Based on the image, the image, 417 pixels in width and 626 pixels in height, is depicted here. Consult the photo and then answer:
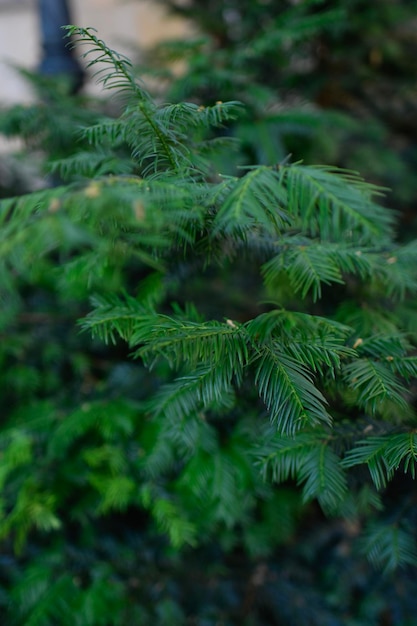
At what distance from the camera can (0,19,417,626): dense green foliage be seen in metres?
0.61

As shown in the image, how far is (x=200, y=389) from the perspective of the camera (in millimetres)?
679

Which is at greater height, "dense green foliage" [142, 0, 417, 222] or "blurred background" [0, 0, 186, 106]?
"blurred background" [0, 0, 186, 106]

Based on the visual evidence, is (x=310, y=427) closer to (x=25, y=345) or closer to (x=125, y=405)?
(x=125, y=405)

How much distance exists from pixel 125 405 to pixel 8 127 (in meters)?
0.65

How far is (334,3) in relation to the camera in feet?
5.08

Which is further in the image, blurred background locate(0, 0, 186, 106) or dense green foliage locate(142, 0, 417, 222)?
blurred background locate(0, 0, 186, 106)

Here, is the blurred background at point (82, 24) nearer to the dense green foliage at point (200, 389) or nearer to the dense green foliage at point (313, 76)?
the dense green foliage at point (313, 76)

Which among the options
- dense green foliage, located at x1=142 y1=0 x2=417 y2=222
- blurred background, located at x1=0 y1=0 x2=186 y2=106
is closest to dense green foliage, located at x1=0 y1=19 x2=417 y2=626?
dense green foliage, located at x1=142 y1=0 x2=417 y2=222

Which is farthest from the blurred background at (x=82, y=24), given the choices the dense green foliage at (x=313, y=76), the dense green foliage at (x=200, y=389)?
the dense green foliage at (x=200, y=389)

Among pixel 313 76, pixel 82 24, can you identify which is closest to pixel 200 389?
pixel 313 76

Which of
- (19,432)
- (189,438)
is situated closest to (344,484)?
(189,438)

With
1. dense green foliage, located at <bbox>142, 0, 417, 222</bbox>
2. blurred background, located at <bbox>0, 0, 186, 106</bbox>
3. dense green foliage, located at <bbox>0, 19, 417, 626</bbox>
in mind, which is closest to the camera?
dense green foliage, located at <bbox>0, 19, 417, 626</bbox>

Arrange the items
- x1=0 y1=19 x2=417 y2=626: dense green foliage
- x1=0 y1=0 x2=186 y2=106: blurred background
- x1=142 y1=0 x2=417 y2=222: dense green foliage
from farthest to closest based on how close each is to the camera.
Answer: x1=0 y1=0 x2=186 y2=106: blurred background < x1=142 y1=0 x2=417 y2=222: dense green foliage < x1=0 y1=19 x2=417 y2=626: dense green foliage

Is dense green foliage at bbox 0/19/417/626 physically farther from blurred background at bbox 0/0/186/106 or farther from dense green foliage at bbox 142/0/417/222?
blurred background at bbox 0/0/186/106
